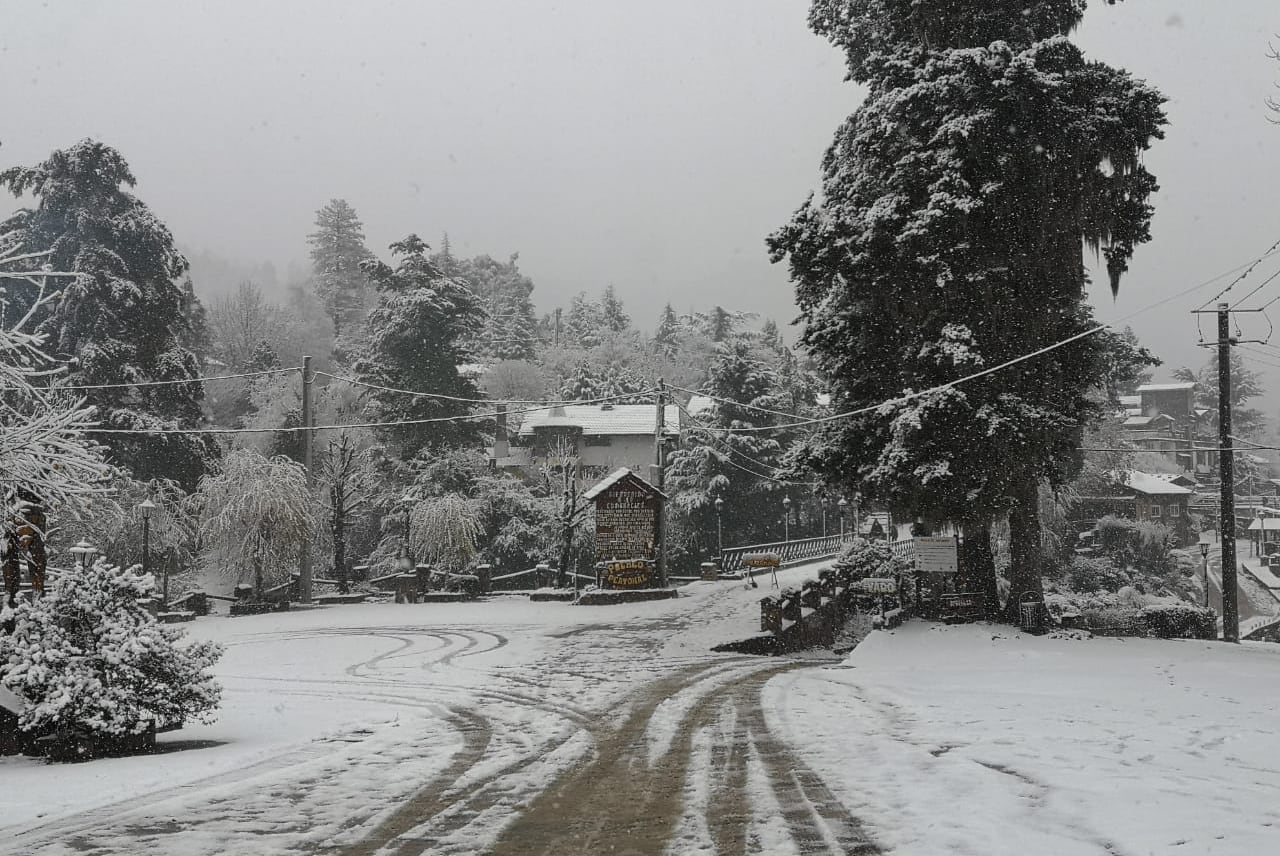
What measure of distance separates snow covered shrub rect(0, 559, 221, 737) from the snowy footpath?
1.54 feet

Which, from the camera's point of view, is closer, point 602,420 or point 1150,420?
point 602,420

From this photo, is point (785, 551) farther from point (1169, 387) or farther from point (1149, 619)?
point (1169, 387)

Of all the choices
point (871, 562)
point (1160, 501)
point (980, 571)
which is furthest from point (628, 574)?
point (1160, 501)

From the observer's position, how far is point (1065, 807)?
671cm

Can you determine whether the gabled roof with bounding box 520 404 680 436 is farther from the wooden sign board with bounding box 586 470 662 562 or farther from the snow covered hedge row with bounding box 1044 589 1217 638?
the snow covered hedge row with bounding box 1044 589 1217 638

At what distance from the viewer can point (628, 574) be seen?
3011cm

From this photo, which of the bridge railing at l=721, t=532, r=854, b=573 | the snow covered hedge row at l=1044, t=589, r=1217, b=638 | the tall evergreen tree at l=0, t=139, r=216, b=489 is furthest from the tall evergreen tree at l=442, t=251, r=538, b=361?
the snow covered hedge row at l=1044, t=589, r=1217, b=638

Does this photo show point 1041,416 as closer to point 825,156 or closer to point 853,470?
point 853,470

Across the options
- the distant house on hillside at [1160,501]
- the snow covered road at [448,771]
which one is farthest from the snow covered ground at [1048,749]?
the distant house on hillside at [1160,501]

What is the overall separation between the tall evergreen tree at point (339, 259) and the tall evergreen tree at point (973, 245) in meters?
75.5

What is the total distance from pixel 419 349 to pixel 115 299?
13658mm

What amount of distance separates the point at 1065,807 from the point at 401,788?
509cm

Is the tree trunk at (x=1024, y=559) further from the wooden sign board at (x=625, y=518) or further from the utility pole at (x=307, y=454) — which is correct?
the utility pole at (x=307, y=454)

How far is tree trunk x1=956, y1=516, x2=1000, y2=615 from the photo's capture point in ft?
69.6
